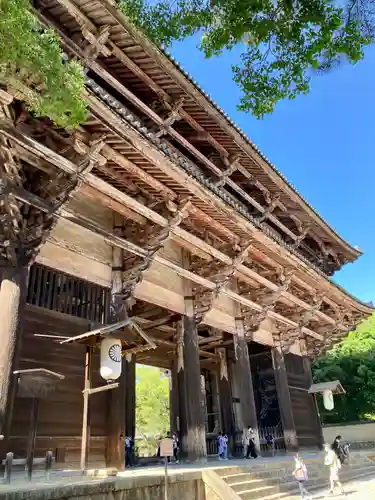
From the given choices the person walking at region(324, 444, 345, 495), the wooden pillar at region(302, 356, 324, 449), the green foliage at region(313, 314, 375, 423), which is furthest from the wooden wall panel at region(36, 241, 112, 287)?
the green foliage at region(313, 314, 375, 423)

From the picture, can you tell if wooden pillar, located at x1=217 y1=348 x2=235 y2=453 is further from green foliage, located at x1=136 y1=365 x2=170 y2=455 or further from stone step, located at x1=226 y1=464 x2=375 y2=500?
green foliage, located at x1=136 y1=365 x2=170 y2=455

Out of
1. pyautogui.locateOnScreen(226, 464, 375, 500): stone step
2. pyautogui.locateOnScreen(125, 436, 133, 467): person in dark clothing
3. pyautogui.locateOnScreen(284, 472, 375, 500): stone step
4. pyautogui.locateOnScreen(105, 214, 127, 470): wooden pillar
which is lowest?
pyautogui.locateOnScreen(284, 472, 375, 500): stone step

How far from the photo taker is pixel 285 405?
14703 mm

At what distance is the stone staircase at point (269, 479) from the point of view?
827cm

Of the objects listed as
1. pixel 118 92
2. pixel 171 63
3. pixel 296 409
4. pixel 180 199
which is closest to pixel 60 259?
pixel 180 199

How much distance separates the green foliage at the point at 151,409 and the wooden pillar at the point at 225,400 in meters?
17.7

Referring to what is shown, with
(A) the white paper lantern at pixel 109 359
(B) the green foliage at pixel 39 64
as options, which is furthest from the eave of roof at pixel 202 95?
(A) the white paper lantern at pixel 109 359

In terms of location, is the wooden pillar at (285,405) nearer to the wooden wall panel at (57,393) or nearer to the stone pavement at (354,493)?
the stone pavement at (354,493)

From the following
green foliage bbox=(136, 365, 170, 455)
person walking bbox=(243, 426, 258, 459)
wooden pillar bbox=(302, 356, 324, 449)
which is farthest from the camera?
green foliage bbox=(136, 365, 170, 455)

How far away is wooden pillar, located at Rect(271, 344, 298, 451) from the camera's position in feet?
47.3

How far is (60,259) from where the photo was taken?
846 cm

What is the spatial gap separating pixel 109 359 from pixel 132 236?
3.41 m

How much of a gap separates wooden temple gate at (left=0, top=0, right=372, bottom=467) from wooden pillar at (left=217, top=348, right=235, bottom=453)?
11 centimetres

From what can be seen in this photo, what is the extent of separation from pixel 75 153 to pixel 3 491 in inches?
208
